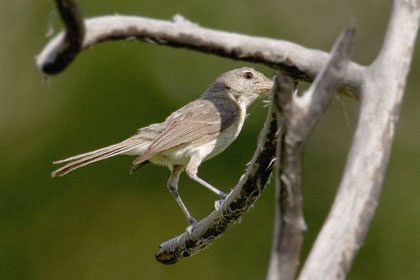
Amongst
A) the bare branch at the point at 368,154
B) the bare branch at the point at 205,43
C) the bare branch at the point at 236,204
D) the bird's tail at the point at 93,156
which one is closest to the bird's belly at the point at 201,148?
the bird's tail at the point at 93,156

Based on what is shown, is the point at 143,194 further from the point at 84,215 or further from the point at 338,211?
the point at 338,211

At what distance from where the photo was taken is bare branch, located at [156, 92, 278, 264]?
8.45ft

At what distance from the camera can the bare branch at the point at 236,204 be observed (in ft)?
8.45

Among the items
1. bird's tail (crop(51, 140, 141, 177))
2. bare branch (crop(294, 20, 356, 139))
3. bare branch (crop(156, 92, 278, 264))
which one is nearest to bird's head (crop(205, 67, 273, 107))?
bird's tail (crop(51, 140, 141, 177))

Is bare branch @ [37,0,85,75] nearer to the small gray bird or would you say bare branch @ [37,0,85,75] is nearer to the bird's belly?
the small gray bird

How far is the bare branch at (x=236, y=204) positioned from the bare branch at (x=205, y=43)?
24cm

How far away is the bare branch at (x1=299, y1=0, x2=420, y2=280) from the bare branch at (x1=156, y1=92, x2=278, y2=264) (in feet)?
1.38

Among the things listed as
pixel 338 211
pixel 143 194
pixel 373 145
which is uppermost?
pixel 143 194

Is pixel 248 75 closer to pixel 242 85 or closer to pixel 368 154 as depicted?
pixel 242 85

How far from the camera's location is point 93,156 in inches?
154

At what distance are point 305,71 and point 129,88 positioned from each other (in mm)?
2194

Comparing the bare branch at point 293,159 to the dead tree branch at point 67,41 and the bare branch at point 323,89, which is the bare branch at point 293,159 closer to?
the bare branch at point 323,89

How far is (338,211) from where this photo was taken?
74.5 inches

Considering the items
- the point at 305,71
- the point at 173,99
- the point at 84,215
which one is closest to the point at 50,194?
the point at 84,215
